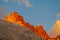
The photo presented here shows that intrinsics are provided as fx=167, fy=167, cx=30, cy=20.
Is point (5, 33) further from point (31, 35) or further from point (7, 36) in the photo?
point (31, 35)

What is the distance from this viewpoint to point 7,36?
2787mm

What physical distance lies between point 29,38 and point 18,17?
30.4 metres

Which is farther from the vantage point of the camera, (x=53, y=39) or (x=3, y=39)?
(x=53, y=39)

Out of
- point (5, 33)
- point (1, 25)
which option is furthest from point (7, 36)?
point (1, 25)

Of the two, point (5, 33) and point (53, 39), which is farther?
point (53, 39)

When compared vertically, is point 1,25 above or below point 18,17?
below

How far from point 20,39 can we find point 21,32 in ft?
0.72

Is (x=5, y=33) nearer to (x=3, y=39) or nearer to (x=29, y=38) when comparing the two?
(x=3, y=39)

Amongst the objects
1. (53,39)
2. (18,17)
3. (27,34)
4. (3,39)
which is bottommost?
(3,39)

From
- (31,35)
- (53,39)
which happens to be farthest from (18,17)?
(31,35)

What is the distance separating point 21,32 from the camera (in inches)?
120

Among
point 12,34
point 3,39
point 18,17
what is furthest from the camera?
point 18,17

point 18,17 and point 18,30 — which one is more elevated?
point 18,17

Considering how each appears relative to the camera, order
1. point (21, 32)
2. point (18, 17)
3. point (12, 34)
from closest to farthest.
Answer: point (12, 34)
point (21, 32)
point (18, 17)
